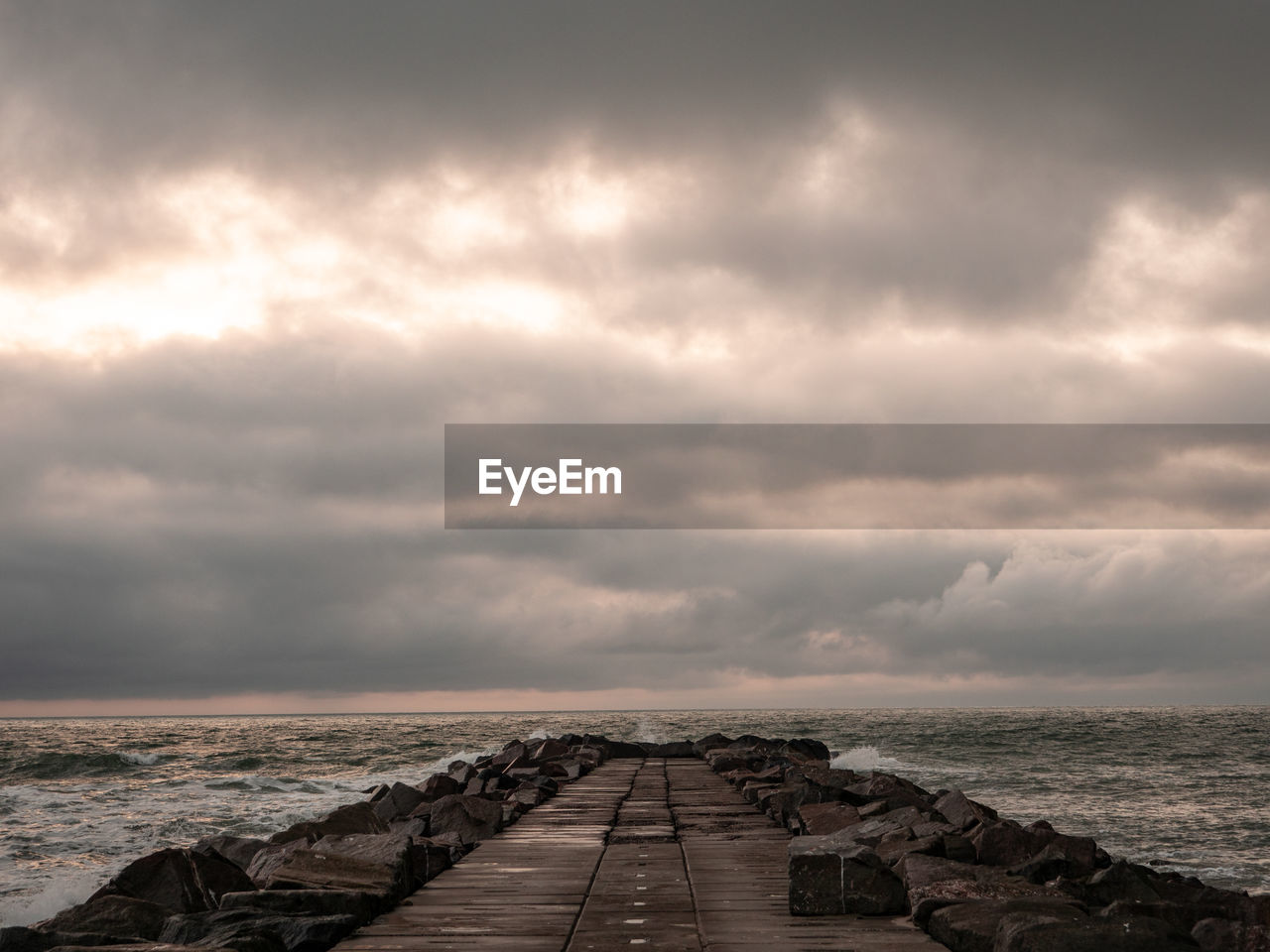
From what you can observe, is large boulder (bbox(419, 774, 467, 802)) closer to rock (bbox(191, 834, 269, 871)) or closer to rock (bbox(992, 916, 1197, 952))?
rock (bbox(191, 834, 269, 871))

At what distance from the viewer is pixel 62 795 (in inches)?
1075

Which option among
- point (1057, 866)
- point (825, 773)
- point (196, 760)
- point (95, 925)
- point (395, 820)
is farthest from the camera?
point (196, 760)

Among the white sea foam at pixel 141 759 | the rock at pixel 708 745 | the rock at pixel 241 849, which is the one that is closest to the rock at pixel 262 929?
the rock at pixel 241 849

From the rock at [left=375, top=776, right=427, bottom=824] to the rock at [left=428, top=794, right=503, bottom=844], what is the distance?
4.56 metres

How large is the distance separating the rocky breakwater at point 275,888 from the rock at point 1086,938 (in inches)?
131

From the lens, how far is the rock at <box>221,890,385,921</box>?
19.8 feet

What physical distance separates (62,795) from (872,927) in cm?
2681

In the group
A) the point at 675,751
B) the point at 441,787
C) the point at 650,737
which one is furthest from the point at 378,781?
the point at 650,737

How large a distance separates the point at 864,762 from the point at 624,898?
34273 millimetres

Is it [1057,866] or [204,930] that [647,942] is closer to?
[204,930]

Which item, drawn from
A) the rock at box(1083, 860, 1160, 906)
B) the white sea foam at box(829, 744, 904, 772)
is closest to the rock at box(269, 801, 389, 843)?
the rock at box(1083, 860, 1160, 906)

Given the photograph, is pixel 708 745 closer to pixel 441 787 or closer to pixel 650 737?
pixel 441 787

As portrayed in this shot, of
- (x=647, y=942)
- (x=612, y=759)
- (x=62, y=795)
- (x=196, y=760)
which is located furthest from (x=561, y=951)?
(x=196, y=760)

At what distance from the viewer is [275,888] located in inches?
262
